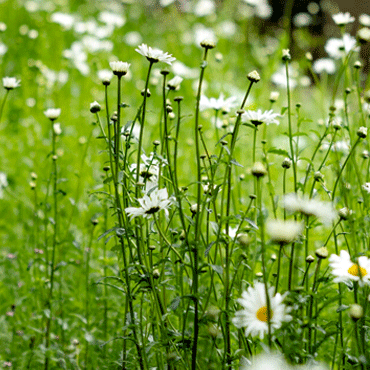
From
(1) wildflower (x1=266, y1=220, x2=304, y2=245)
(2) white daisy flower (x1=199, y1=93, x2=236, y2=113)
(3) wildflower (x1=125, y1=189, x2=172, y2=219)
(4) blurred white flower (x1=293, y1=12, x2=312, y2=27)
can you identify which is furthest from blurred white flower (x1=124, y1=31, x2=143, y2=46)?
(1) wildflower (x1=266, y1=220, x2=304, y2=245)

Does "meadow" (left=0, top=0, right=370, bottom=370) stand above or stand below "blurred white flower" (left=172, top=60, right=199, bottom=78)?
below

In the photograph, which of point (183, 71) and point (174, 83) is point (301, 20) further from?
point (174, 83)

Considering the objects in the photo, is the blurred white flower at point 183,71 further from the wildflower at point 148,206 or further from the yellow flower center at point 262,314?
the yellow flower center at point 262,314

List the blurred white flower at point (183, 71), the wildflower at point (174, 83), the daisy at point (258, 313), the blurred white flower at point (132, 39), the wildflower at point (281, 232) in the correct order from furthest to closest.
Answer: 1. the blurred white flower at point (132, 39)
2. the blurred white flower at point (183, 71)
3. the wildflower at point (174, 83)
4. the daisy at point (258, 313)
5. the wildflower at point (281, 232)

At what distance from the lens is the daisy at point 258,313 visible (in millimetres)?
879

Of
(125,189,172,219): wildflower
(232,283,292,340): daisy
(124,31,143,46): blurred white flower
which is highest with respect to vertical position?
(124,31,143,46): blurred white flower

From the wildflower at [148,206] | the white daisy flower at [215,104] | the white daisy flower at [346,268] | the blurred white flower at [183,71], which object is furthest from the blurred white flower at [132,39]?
the white daisy flower at [346,268]

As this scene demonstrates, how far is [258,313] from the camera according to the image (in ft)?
3.06

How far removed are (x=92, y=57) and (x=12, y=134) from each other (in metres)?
0.94

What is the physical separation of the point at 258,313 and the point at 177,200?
0.91 feet

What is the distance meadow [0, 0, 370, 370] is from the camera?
1.03 m

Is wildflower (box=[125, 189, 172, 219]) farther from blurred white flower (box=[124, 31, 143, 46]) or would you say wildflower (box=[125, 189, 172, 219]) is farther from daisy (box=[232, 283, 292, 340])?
blurred white flower (box=[124, 31, 143, 46])

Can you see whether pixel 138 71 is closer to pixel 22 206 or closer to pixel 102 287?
pixel 22 206

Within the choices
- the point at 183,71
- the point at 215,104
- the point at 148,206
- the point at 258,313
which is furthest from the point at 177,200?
the point at 183,71
